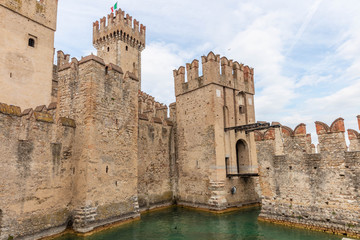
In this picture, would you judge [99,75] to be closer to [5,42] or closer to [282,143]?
[5,42]

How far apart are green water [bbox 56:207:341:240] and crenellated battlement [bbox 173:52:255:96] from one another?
9053 mm

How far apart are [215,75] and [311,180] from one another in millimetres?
9482

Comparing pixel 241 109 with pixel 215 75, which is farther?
pixel 241 109

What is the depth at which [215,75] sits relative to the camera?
18.5 m

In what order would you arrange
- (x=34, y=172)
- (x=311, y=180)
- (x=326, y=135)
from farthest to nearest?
(x=311, y=180)
(x=326, y=135)
(x=34, y=172)

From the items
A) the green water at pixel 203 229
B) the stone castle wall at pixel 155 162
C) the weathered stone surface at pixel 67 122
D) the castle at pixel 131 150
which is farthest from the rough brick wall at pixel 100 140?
the stone castle wall at pixel 155 162

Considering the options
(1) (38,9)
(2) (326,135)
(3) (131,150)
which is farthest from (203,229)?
(1) (38,9)

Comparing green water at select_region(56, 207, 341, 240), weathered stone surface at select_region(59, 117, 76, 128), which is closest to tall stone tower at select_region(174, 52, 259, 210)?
green water at select_region(56, 207, 341, 240)

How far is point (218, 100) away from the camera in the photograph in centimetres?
1828

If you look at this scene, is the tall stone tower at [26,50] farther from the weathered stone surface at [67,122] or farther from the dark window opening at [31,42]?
the weathered stone surface at [67,122]

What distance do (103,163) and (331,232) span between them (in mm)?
10749

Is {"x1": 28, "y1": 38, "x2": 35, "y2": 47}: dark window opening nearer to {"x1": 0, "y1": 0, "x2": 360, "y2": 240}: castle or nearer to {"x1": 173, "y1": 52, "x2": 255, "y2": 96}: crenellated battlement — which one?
{"x1": 0, "y1": 0, "x2": 360, "y2": 240}: castle

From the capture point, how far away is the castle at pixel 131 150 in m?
10.7

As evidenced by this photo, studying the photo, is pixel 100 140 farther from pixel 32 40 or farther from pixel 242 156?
pixel 242 156
